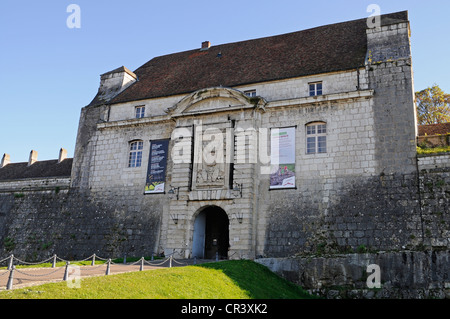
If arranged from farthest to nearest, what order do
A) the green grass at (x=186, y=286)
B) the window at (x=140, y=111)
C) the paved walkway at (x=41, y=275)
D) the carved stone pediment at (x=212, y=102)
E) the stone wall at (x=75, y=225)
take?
1. the window at (x=140, y=111)
2. the stone wall at (x=75, y=225)
3. the carved stone pediment at (x=212, y=102)
4. the paved walkway at (x=41, y=275)
5. the green grass at (x=186, y=286)

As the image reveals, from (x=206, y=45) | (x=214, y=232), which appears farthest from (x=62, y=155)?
(x=214, y=232)

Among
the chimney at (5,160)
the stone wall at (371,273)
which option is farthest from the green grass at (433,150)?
the chimney at (5,160)

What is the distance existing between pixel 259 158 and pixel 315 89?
453 cm

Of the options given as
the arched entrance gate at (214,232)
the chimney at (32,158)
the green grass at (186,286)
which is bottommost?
the green grass at (186,286)

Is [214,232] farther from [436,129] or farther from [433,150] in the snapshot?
[436,129]

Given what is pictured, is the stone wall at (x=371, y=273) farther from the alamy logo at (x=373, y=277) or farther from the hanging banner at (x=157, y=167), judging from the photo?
the hanging banner at (x=157, y=167)

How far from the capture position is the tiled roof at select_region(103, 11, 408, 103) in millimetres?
21703

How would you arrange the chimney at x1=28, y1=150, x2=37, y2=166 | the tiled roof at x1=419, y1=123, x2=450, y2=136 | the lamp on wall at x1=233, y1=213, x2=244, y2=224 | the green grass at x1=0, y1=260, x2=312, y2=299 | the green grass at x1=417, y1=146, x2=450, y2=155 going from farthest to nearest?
the chimney at x1=28, y1=150, x2=37, y2=166, the tiled roof at x1=419, y1=123, x2=450, y2=136, the lamp on wall at x1=233, y1=213, x2=244, y2=224, the green grass at x1=417, y1=146, x2=450, y2=155, the green grass at x1=0, y1=260, x2=312, y2=299

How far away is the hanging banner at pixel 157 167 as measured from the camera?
73.3 feet

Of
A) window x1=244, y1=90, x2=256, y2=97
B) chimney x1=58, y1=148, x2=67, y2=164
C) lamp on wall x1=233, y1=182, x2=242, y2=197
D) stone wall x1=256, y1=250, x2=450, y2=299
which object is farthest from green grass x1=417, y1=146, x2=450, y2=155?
chimney x1=58, y1=148, x2=67, y2=164

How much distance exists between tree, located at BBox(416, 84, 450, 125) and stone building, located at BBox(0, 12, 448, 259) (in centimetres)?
1097

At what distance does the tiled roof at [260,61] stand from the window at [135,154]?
2922 mm

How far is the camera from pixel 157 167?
22672 mm

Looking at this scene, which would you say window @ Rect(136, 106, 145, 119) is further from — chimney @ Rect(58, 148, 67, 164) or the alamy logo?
the alamy logo
